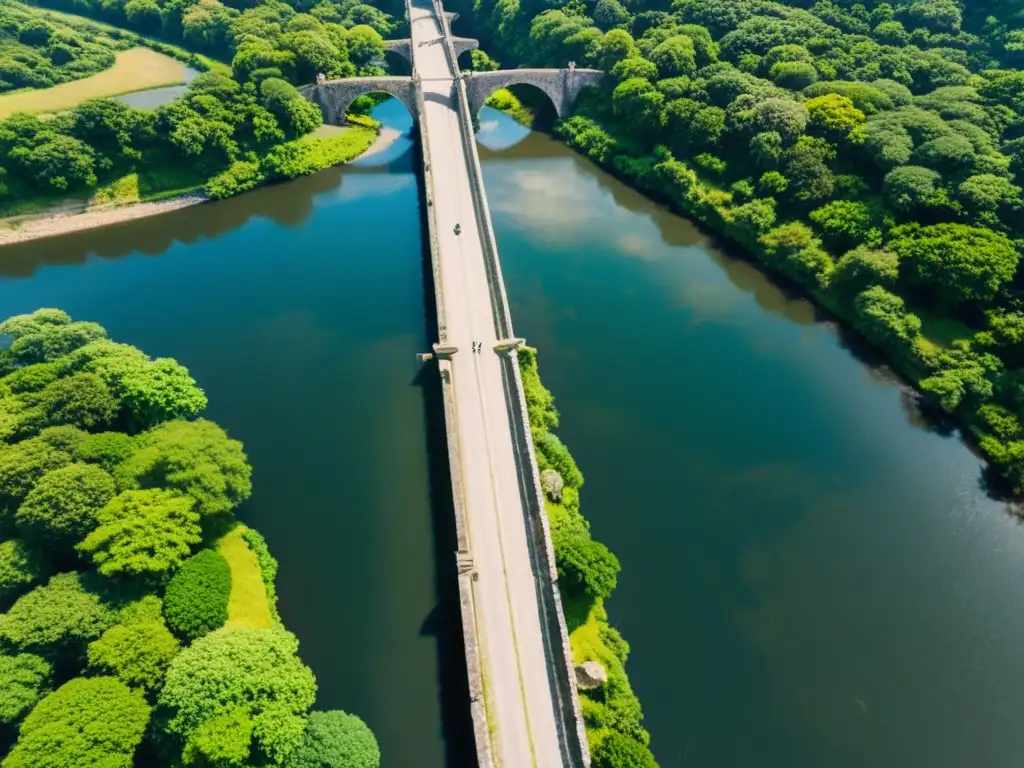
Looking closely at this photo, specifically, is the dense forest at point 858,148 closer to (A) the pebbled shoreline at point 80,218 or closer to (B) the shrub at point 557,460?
(B) the shrub at point 557,460

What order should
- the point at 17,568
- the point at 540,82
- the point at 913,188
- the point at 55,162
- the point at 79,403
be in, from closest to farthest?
the point at 17,568, the point at 79,403, the point at 913,188, the point at 55,162, the point at 540,82

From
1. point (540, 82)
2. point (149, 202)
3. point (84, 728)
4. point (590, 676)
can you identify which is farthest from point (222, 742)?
point (540, 82)

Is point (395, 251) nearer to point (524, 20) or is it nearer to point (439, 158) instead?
point (439, 158)

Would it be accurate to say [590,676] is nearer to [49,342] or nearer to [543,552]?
[543,552]

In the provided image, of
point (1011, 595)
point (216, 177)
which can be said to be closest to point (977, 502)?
point (1011, 595)

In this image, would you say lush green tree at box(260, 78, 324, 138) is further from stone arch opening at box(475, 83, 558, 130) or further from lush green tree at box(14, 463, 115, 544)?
lush green tree at box(14, 463, 115, 544)

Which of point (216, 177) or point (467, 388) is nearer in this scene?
point (467, 388)
